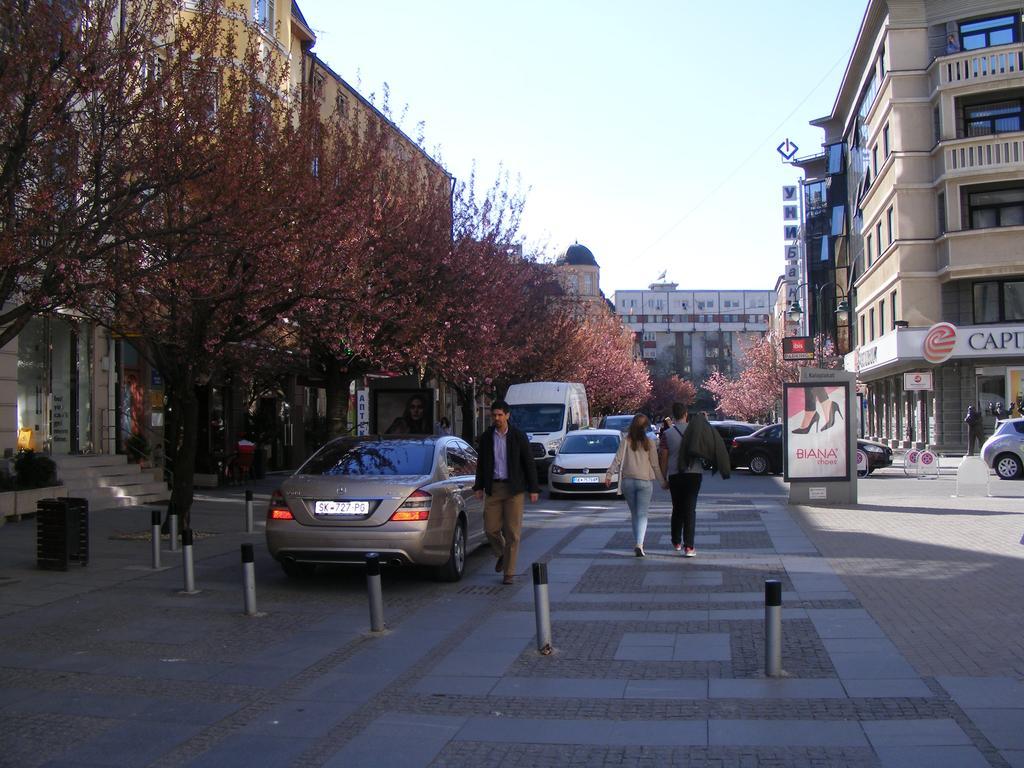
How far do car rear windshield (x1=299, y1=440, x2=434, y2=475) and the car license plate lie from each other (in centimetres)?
55

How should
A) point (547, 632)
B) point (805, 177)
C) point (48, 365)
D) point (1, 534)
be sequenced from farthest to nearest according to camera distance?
1. point (805, 177)
2. point (48, 365)
3. point (1, 534)
4. point (547, 632)

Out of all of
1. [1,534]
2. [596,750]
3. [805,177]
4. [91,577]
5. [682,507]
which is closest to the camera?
[596,750]

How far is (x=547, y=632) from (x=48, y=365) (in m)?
15.8

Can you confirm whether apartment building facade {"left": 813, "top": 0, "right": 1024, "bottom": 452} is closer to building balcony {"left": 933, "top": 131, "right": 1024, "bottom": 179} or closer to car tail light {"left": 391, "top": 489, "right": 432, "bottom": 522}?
building balcony {"left": 933, "top": 131, "right": 1024, "bottom": 179}

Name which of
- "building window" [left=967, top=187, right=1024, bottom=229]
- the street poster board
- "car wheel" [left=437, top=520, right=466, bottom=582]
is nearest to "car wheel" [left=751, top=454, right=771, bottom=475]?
the street poster board

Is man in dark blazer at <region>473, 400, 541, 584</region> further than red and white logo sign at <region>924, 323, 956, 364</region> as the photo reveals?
No

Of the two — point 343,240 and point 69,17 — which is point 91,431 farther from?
point 69,17

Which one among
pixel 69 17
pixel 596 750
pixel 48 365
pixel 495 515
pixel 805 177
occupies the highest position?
pixel 805 177

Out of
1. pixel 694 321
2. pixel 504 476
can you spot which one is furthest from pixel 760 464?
pixel 694 321

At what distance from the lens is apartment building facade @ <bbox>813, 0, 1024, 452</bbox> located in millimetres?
35875

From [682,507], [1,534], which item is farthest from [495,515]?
[1,534]

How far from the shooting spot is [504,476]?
1020 cm

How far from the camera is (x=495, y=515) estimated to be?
1030 centimetres

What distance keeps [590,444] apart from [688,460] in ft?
34.0
